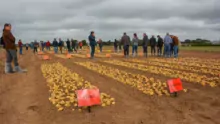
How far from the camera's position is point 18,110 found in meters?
5.71

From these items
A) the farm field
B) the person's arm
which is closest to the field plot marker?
the farm field

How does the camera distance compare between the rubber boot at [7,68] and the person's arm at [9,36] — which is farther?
the rubber boot at [7,68]

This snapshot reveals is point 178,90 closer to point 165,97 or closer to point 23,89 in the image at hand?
point 165,97

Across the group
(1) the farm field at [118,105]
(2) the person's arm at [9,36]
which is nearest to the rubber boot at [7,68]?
(2) the person's arm at [9,36]

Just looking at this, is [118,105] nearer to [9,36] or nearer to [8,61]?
[9,36]

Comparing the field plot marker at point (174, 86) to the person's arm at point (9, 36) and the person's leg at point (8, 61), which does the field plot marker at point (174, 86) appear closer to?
the person's arm at point (9, 36)

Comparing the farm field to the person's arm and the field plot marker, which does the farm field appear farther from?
the person's arm

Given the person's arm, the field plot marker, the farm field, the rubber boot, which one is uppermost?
the person's arm

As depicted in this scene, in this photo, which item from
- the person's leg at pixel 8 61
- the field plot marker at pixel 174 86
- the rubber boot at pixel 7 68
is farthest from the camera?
the rubber boot at pixel 7 68

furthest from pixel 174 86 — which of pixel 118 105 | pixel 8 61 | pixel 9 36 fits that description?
pixel 8 61

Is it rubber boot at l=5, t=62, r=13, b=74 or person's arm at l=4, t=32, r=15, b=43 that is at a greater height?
person's arm at l=4, t=32, r=15, b=43

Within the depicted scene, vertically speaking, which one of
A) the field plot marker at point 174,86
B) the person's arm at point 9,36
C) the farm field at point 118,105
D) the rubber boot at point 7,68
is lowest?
the farm field at point 118,105

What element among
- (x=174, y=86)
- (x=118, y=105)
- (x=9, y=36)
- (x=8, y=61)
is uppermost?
(x=9, y=36)

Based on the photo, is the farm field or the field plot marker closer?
the farm field
